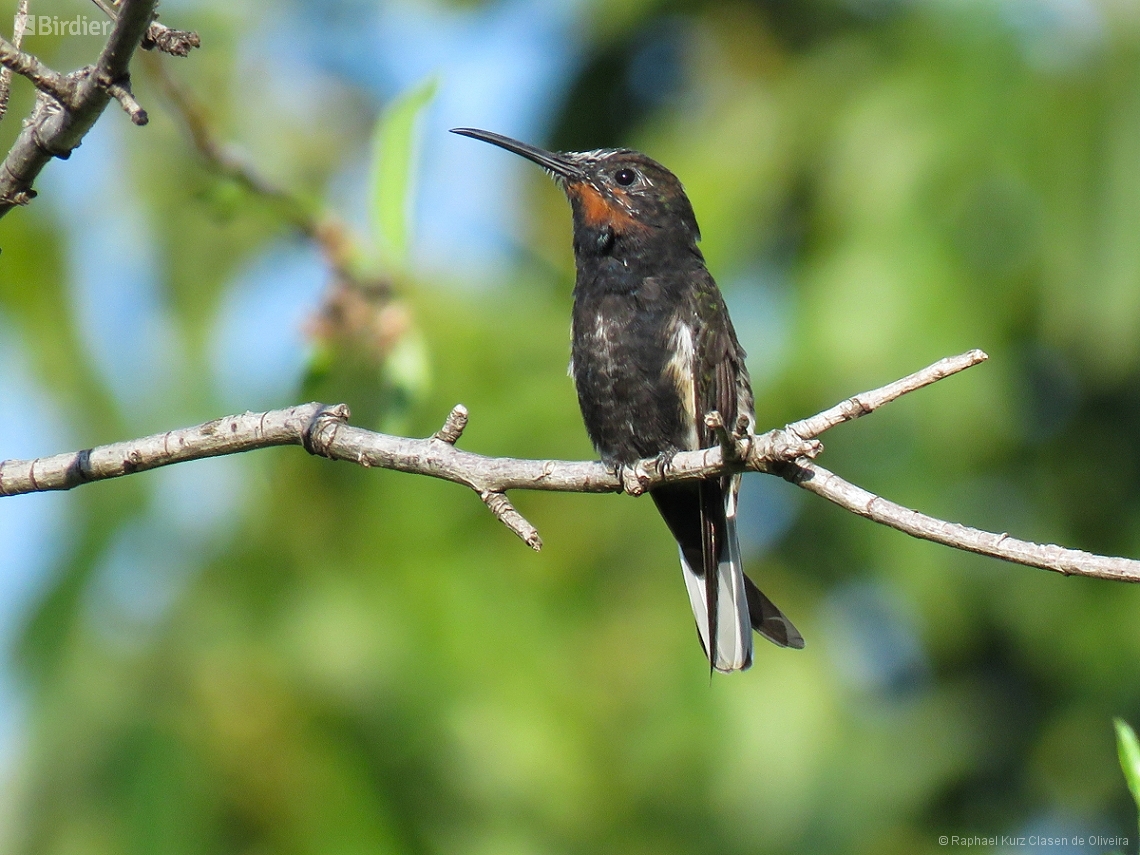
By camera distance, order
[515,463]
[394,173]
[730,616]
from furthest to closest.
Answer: [730,616] → [394,173] → [515,463]

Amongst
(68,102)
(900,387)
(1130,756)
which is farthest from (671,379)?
(68,102)

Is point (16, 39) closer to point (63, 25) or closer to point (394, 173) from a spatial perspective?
point (394, 173)

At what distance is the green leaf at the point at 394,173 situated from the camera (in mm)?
3432

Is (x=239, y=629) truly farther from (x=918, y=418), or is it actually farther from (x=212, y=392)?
(x=918, y=418)

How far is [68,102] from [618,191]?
3061 mm

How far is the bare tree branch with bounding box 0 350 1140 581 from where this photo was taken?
7.21 ft

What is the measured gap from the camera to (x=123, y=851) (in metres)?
3.88

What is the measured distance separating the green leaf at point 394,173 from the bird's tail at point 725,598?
1278 millimetres

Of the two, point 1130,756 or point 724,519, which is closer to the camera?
point 1130,756

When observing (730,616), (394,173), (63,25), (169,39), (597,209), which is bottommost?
(169,39)

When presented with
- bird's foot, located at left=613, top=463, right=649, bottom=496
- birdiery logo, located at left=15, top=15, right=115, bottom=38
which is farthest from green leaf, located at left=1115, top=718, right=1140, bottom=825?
birdiery logo, located at left=15, top=15, right=115, bottom=38

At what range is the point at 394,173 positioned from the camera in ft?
11.4

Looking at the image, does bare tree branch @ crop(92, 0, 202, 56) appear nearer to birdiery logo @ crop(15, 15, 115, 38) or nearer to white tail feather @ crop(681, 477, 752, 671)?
white tail feather @ crop(681, 477, 752, 671)

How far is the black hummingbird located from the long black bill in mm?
15
